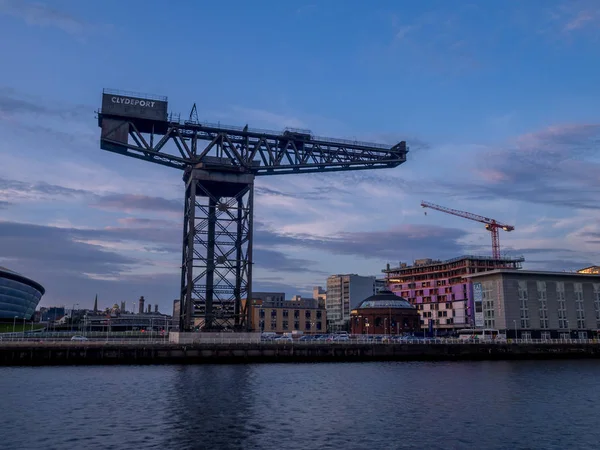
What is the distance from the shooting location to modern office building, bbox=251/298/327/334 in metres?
170

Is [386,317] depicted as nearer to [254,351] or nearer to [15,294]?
[254,351]

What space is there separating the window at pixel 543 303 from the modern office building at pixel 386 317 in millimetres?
32814

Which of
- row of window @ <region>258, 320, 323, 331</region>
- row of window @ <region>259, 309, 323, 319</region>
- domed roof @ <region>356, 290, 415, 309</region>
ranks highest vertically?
domed roof @ <region>356, 290, 415, 309</region>

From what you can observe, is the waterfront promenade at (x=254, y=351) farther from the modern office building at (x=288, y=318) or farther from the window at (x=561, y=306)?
the modern office building at (x=288, y=318)

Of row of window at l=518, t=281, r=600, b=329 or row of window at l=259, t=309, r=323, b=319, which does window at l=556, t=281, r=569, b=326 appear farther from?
row of window at l=259, t=309, r=323, b=319

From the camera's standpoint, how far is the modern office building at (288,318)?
16950cm

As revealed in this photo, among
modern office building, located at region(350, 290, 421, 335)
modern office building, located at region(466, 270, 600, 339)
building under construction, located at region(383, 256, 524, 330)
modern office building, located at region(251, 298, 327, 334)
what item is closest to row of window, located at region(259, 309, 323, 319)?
modern office building, located at region(251, 298, 327, 334)

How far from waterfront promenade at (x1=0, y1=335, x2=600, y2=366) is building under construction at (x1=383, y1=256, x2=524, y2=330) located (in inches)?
2126

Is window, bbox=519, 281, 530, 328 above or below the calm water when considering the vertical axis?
above

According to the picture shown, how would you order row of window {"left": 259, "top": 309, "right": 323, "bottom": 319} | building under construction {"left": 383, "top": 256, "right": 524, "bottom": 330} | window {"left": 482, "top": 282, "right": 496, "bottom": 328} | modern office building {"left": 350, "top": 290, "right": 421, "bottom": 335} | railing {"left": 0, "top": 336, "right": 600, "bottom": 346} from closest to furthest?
1. railing {"left": 0, "top": 336, "right": 600, "bottom": 346}
2. window {"left": 482, "top": 282, "right": 496, "bottom": 328}
3. modern office building {"left": 350, "top": 290, "right": 421, "bottom": 335}
4. building under construction {"left": 383, "top": 256, "right": 524, "bottom": 330}
5. row of window {"left": 259, "top": 309, "right": 323, "bottom": 319}

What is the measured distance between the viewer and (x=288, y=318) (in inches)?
6777

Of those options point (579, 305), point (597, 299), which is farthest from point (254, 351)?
point (597, 299)

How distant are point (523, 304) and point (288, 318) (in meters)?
71.6

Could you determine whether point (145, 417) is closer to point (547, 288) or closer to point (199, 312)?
point (199, 312)
